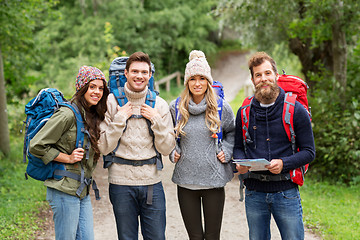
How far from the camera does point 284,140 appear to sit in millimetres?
3078

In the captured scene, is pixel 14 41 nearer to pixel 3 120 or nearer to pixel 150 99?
pixel 3 120

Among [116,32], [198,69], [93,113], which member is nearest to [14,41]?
[93,113]

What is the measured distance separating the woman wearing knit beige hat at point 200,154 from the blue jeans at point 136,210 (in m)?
0.25

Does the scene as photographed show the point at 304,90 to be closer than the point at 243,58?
Yes

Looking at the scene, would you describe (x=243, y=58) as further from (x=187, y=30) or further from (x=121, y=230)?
(x=121, y=230)

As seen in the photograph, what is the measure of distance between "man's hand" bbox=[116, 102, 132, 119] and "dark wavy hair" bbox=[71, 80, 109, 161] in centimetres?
16

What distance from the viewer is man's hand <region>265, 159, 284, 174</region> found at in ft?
9.76

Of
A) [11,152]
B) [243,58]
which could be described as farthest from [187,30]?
[11,152]

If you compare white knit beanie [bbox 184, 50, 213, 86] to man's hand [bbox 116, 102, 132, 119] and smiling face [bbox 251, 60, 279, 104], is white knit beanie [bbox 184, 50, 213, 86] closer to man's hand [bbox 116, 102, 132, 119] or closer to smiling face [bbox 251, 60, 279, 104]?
smiling face [bbox 251, 60, 279, 104]

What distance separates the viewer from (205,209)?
11.3ft

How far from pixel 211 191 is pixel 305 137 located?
3.16ft

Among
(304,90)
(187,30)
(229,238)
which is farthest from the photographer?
(187,30)

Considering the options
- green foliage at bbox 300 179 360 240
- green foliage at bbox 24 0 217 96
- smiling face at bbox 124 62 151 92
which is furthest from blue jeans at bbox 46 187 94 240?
green foliage at bbox 24 0 217 96

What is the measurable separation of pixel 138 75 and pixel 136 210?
1187 millimetres
